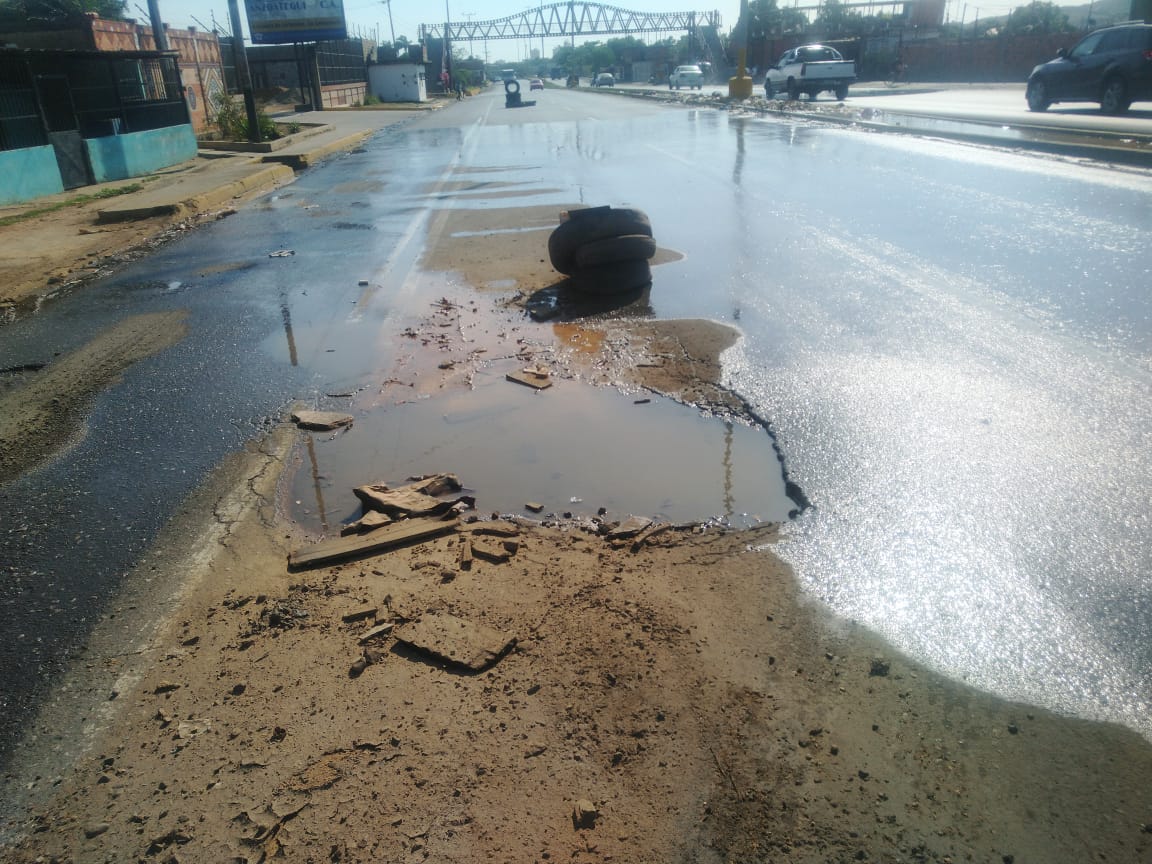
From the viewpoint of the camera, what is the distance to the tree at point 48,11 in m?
34.1

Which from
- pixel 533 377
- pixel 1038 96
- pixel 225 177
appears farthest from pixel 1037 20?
pixel 533 377

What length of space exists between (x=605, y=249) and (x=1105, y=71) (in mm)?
19433

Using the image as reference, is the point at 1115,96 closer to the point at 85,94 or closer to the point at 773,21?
the point at 85,94

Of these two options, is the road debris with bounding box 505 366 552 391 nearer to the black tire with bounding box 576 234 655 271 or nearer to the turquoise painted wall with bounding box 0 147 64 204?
the black tire with bounding box 576 234 655 271

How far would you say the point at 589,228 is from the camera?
27.9 feet

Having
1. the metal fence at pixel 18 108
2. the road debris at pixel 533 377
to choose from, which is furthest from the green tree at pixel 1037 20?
the road debris at pixel 533 377

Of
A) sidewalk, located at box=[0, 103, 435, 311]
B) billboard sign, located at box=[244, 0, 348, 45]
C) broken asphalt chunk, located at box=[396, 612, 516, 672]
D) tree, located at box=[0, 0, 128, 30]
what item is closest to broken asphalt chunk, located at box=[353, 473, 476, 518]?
broken asphalt chunk, located at box=[396, 612, 516, 672]

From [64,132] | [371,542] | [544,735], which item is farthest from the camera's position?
[64,132]

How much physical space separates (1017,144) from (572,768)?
18.6m

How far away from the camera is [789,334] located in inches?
271

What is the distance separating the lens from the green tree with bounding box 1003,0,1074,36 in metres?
59.7

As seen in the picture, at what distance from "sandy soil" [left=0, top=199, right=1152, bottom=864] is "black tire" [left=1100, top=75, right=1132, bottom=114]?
2292 cm

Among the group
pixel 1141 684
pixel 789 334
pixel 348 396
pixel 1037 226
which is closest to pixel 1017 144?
pixel 1037 226

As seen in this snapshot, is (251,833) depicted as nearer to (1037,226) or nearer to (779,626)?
(779,626)
